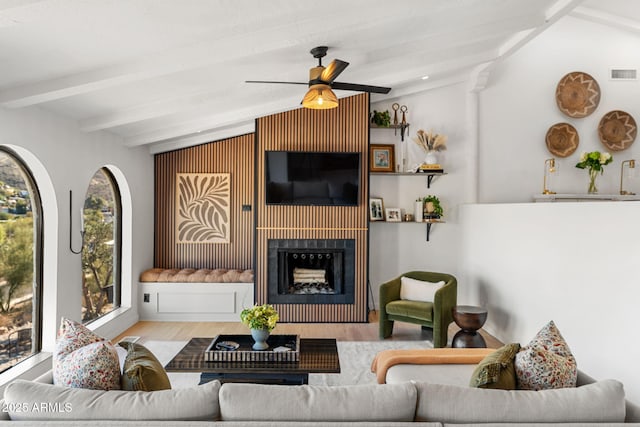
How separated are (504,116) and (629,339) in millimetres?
3799

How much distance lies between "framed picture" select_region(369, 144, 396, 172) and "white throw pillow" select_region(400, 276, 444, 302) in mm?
1590

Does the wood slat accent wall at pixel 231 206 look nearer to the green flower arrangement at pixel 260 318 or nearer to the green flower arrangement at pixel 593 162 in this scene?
the green flower arrangement at pixel 260 318

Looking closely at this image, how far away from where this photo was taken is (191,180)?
6559 mm

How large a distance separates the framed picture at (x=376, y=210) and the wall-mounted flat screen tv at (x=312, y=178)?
1.73ft

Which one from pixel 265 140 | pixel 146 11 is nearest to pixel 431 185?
pixel 265 140

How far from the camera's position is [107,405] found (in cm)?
182

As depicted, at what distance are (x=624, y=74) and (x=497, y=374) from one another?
5.79 m

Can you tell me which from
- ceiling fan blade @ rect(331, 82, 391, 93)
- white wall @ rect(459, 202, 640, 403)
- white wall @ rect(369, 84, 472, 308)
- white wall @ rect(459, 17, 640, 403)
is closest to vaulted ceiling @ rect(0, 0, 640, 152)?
ceiling fan blade @ rect(331, 82, 391, 93)

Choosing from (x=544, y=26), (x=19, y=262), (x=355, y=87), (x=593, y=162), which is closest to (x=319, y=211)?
(x=355, y=87)

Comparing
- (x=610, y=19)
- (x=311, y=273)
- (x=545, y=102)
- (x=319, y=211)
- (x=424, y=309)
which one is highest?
(x=610, y=19)

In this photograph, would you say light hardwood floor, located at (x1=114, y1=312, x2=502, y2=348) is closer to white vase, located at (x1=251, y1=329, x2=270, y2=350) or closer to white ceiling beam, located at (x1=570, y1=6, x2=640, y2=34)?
white vase, located at (x1=251, y1=329, x2=270, y2=350)

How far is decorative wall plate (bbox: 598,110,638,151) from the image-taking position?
6.12 m

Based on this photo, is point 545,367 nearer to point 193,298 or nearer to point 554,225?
point 554,225

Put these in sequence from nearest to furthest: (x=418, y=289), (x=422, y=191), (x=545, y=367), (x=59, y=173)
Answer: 1. (x=545, y=367)
2. (x=59, y=173)
3. (x=418, y=289)
4. (x=422, y=191)
